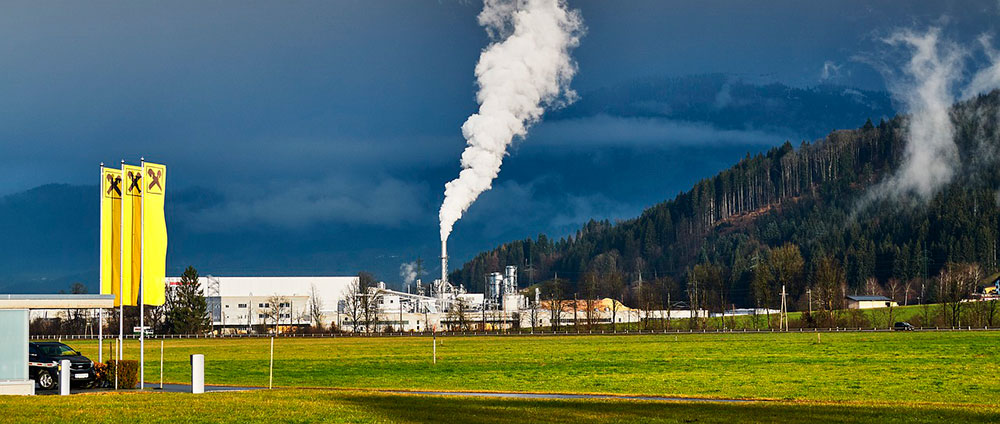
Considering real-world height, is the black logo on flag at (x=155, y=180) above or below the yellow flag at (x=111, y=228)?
above

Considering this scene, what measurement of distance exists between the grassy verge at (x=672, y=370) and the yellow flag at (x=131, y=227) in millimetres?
7761

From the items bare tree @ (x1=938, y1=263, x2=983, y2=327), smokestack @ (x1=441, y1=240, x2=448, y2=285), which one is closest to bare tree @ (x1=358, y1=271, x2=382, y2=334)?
smokestack @ (x1=441, y1=240, x2=448, y2=285)

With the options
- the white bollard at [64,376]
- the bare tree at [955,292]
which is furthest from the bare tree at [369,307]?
the white bollard at [64,376]

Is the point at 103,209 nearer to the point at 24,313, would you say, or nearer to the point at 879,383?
the point at 24,313

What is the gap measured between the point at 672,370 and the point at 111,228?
30244 millimetres

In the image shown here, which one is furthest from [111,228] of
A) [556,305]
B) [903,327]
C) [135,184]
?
[556,305]

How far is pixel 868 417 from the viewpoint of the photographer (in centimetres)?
3114

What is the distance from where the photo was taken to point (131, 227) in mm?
46094

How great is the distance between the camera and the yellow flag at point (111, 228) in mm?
46531

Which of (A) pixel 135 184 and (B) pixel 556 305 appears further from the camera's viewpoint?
(B) pixel 556 305

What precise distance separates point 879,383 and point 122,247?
114ft

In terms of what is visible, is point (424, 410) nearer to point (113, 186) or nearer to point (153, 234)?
point (153, 234)

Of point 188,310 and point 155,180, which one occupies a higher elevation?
point 155,180

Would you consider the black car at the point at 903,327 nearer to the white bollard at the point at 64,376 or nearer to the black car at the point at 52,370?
the black car at the point at 52,370
